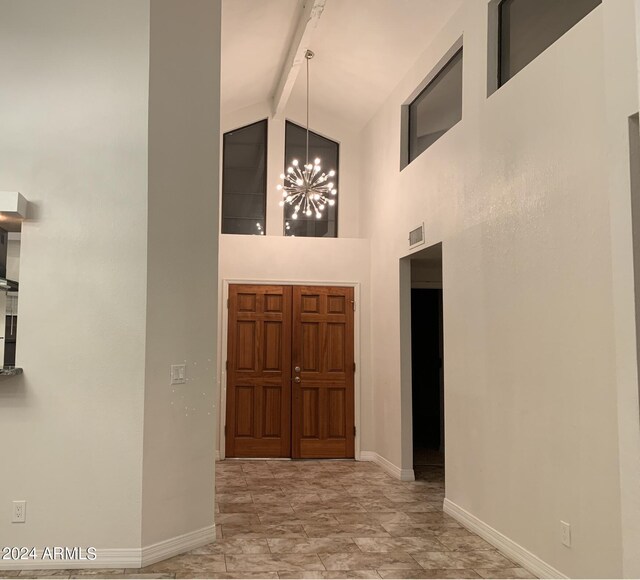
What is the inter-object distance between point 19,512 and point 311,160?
19.1 ft

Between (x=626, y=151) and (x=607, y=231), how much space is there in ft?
1.80

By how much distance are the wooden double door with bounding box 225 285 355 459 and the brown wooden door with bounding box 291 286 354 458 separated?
0.04 ft

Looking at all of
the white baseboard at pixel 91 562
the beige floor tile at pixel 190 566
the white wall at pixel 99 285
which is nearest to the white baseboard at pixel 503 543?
the beige floor tile at pixel 190 566

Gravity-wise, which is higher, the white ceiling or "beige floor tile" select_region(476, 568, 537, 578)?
the white ceiling

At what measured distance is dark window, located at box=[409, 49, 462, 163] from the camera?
18.2 feet

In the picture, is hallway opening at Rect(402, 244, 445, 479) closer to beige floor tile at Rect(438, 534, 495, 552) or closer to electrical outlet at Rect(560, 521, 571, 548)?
beige floor tile at Rect(438, 534, 495, 552)

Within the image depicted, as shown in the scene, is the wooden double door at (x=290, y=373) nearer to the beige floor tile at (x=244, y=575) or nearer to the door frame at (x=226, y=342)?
the door frame at (x=226, y=342)

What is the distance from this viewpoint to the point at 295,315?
7789 millimetres

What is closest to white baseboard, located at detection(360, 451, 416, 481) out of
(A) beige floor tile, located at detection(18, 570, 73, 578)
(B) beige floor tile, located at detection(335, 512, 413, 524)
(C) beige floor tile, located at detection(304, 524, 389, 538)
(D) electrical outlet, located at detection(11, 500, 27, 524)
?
(B) beige floor tile, located at detection(335, 512, 413, 524)

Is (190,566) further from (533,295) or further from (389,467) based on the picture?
(389,467)

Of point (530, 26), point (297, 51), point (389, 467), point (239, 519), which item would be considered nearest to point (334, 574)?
point (239, 519)

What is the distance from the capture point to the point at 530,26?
4.28 m


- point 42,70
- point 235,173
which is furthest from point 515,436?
point 235,173

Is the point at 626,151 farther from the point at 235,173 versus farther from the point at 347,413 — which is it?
the point at 235,173
